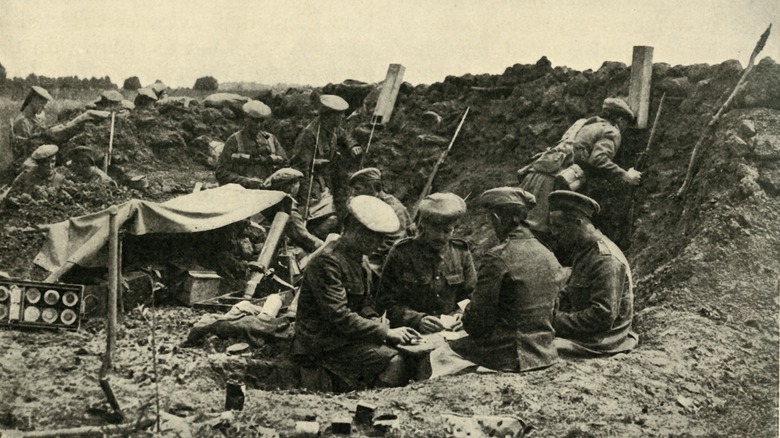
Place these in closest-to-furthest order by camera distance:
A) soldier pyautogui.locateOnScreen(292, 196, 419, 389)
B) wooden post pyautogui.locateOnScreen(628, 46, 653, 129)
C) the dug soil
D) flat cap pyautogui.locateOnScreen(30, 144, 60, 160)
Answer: the dug soil
soldier pyautogui.locateOnScreen(292, 196, 419, 389)
wooden post pyautogui.locateOnScreen(628, 46, 653, 129)
flat cap pyautogui.locateOnScreen(30, 144, 60, 160)

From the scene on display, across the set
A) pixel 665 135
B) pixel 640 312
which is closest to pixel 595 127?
pixel 665 135

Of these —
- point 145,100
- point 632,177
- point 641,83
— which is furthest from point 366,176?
point 145,100

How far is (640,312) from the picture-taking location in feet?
22.1

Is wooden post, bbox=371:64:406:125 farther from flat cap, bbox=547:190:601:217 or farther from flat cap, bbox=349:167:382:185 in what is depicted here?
flat cap, bbox=547:190:601:217

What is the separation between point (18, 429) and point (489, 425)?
9.27 ft

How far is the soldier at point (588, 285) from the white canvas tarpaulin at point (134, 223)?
157 inches

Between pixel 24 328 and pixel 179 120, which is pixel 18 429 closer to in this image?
pixel 24 328

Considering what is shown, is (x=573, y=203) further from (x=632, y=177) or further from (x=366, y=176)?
(x=632, y=177)

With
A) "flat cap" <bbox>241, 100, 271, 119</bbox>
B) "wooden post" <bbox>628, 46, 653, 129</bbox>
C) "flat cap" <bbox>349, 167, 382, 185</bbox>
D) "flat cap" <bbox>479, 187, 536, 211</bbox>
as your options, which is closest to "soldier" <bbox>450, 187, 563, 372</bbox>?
"flat cap" <bbox>479, 187, 536, 211</bbox>

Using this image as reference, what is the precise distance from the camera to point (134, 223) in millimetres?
7098

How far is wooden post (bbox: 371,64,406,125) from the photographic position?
1197 centimetres

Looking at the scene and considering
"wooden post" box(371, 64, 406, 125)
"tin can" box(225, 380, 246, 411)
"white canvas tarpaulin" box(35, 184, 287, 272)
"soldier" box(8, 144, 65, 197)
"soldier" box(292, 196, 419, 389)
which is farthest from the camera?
"wooden post" box(371, 64, 406, 125)

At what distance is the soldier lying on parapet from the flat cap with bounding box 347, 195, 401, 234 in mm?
9622

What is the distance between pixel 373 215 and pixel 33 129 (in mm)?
10588
